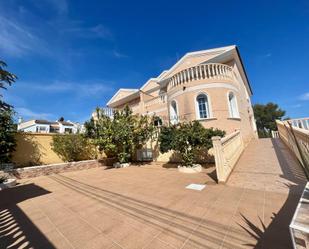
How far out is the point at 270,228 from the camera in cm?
268

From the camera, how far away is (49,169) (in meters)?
9.66

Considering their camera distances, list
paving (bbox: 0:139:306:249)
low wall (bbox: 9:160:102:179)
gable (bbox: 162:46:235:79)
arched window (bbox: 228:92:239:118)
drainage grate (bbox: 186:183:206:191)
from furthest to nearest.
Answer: gable (bbox: 162:46:235:79) < arched window (bbox: 228:92:239:118) < low wall (bbox: 9:160:102:179) < drainage grate (bbox: 186:183:206:191) < paving (bbox: 0:139:306:249)

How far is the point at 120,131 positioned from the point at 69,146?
4.23m

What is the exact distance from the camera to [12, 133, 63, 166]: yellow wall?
970 centimetres

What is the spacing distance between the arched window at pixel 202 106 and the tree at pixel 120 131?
12.0 feet

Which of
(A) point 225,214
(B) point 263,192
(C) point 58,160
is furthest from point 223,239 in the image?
(C) point 58,160

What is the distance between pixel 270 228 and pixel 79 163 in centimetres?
1123

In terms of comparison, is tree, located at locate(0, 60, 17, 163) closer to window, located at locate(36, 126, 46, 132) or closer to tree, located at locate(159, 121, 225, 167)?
tree, located at locate(159, 121, 225, 167)

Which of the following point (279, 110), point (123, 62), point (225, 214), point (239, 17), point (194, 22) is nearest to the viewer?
point (225, 214)

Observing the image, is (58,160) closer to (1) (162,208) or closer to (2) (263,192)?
(1) (162,208)

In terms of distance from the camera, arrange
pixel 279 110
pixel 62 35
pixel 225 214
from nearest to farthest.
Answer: pixel 225 214, pixel 62 35, pixel 279 110

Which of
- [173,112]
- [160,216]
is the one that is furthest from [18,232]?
[173,112]

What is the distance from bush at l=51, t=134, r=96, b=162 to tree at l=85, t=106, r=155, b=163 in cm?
112

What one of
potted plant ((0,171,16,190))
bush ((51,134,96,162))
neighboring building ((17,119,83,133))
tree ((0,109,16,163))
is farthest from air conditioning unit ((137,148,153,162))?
neighboring building ((17,119,83,133))
